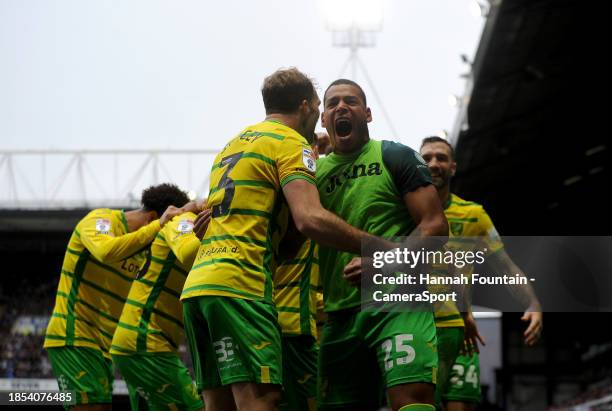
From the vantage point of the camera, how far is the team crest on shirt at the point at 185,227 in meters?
6.37

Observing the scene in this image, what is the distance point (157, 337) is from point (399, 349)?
108 inches

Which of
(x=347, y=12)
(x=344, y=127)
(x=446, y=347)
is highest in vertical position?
(x=347, y=12)

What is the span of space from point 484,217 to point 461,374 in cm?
113

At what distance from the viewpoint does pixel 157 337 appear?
690 cm

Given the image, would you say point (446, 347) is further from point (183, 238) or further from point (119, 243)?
point (119, 243)

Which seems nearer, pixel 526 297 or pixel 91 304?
pixel 526 297

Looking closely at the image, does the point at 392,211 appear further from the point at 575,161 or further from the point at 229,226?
the point at 575,161

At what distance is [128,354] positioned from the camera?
6.88 m

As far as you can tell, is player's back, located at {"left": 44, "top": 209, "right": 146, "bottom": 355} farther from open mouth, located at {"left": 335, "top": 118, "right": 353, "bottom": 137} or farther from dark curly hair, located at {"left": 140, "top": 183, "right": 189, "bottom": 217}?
open mouth, located at {"left": 335, "top": 118, "right": 353, "bottom": 137}

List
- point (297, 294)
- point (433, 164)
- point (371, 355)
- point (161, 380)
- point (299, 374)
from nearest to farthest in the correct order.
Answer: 1. point (371, 355)
2. point (299, 374)
3. point (297, 294)
4. point (161, 380)
5. point (433, 164)

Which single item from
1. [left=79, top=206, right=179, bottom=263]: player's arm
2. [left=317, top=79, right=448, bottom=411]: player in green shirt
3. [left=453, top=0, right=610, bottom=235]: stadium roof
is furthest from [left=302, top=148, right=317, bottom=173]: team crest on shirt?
[left=453, top=0, right=610, bottom=235]: stadium roof

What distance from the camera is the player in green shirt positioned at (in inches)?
180

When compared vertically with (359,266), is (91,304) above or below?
below

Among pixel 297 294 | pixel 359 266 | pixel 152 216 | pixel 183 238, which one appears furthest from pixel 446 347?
pixel 152 216
